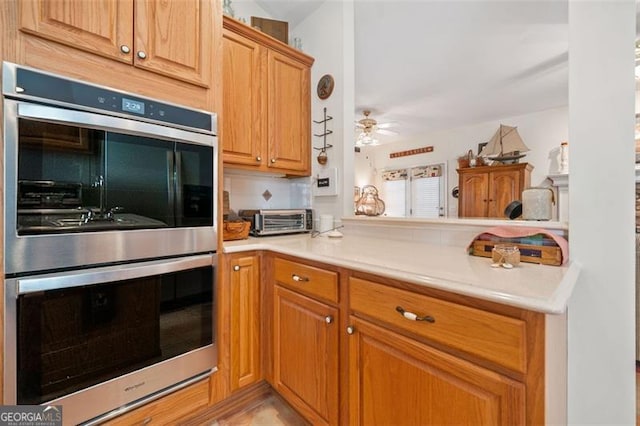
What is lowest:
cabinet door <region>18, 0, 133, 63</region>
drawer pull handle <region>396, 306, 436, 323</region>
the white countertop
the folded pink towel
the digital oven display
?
drawer pull handle <region>396, 306, 436, 323</region>

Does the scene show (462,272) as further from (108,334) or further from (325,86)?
(325,86)

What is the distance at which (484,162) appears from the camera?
5.03m

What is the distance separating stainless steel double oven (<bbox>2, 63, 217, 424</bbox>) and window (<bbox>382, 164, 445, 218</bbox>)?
5.64m

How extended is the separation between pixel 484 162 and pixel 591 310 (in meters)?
4.78

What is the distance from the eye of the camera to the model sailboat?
4394 millimetres

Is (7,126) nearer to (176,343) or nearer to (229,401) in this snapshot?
(176,343)

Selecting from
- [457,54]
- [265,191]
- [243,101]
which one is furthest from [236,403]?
[457,54]

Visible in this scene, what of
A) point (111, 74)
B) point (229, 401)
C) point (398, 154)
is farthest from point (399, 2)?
point (398, 154)

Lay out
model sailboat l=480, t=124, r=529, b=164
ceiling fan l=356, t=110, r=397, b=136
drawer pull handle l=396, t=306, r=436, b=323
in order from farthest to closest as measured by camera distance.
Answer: ceiling fan l=356, t=110, r=397, b=136 < model sailboat l=480, t=124, r=529, b=164 < drawer pull handle l=396, t=306, r=436, b=323

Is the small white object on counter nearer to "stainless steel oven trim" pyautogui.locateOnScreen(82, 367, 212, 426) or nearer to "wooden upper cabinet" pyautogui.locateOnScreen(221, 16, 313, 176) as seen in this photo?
"wooden upper cabinet" pyautogui.locateOnScreen(221, 16, 313, 176)

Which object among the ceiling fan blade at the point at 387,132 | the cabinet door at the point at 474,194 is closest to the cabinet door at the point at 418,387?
the cabinet door at the point at 474,194

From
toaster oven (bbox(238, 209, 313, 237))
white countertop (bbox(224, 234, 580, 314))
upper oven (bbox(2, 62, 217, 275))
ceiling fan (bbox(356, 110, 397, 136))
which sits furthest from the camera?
ceiling fan (bbox(356, 110, 397, 136))

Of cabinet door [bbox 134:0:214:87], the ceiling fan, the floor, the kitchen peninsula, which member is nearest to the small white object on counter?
the kitchen peninsula

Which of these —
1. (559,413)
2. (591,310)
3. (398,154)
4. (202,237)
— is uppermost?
(398,154)
